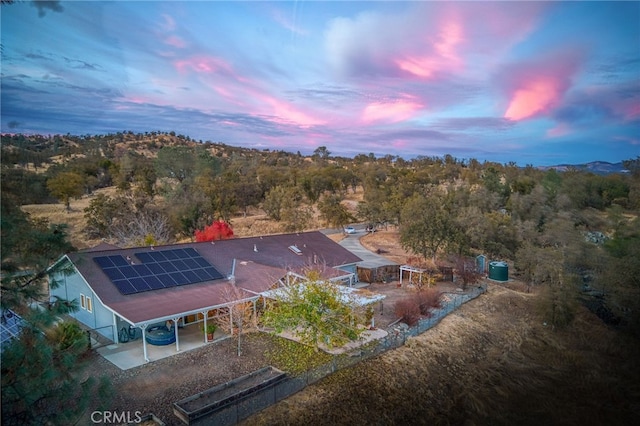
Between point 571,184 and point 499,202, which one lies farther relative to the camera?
point 499,202

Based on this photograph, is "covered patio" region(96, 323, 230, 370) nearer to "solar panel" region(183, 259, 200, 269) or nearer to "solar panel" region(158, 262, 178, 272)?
"solar panel" region(158, 262, 178, 272)

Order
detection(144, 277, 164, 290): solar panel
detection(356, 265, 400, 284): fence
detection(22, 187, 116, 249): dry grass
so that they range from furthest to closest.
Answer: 1. detection(22, 187, 116, 249): dry grass
2. detection(356, 265, 400, 284): fence
3. detection(144, 277, 164, 290): solar panel

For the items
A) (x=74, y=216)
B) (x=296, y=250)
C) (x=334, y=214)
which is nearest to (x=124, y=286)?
(x=296, y=250)

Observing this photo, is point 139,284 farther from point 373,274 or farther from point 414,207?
point 414,207

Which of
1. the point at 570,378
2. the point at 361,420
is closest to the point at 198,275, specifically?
the point at 361,420

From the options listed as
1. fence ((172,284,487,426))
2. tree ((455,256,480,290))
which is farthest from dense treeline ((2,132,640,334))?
fence ((172,284,487,426))

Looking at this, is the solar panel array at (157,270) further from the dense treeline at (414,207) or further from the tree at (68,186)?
the tree at (68,186)

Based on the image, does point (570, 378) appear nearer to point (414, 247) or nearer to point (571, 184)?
point (414, 247)

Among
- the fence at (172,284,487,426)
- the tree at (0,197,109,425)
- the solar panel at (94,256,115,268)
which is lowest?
the fence at (172,284,487,426)
